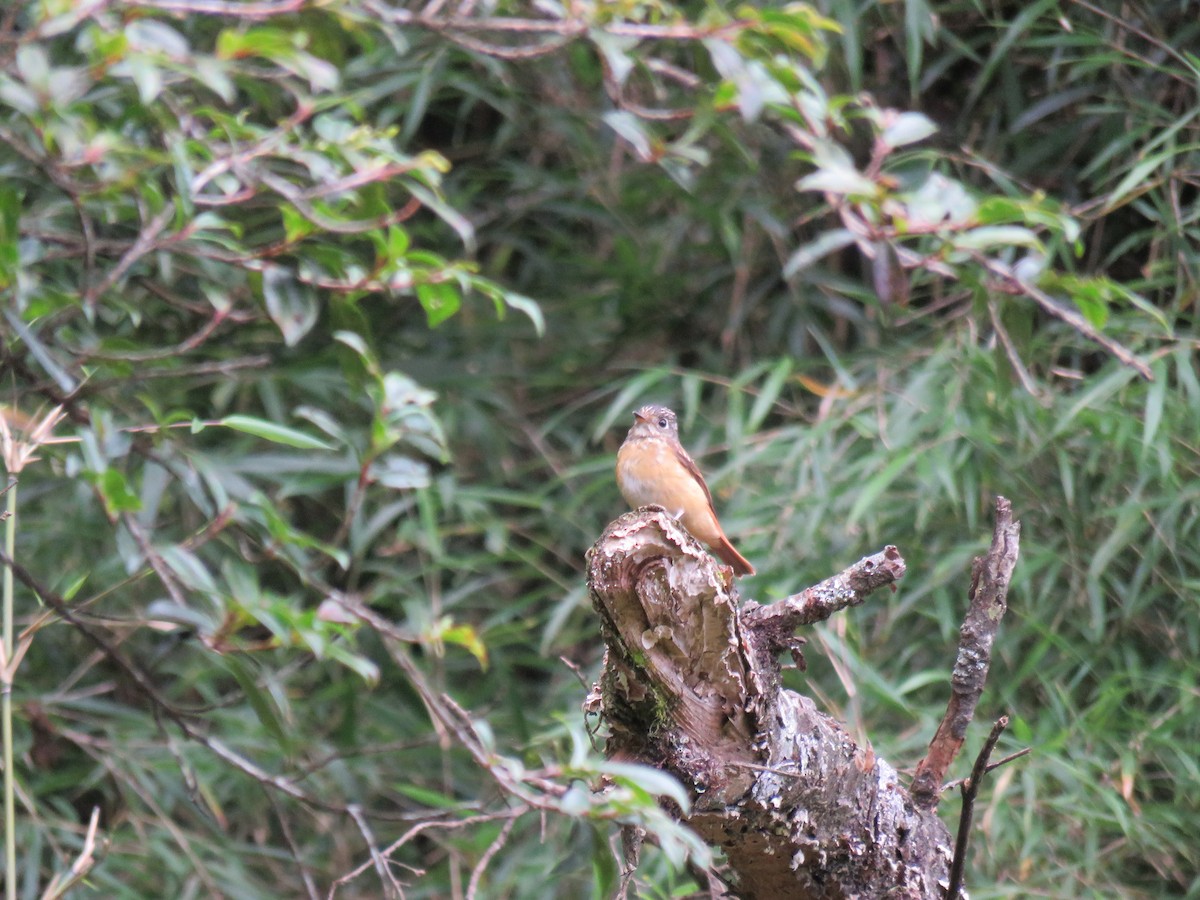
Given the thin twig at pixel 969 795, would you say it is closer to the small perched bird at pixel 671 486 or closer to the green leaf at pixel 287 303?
the small perched bird at pixel 671 486

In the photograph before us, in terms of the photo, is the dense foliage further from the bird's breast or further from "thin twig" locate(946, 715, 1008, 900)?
"thin twig" locate(946, 715, 1008, 900)

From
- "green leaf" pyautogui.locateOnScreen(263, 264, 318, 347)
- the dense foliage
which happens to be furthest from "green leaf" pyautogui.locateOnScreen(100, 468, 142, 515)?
"green leaf" pyautogui.locateOnScreen(263, 264, 318, 347)

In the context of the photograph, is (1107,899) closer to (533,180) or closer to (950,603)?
(950,603)

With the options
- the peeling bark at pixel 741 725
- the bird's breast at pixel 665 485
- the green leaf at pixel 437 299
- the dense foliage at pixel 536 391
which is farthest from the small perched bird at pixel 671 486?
the peeling bark at pixel 741 725

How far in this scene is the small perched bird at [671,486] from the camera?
363cm

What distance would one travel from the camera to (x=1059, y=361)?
15.0 ft

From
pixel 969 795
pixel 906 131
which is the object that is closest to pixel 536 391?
pixel 906 131

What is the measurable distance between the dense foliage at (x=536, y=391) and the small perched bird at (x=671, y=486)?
1.10 feet

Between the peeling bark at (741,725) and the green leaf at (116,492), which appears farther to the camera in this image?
the green leaf at (116,492)

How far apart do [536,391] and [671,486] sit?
5.91 feet

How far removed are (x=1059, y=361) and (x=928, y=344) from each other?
43 centimetres

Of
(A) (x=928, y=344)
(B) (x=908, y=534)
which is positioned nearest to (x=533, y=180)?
(A) (x=928, y=344)

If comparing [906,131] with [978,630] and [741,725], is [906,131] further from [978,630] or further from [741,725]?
[741,725]

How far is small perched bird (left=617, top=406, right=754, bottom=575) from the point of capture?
11.9 feet
